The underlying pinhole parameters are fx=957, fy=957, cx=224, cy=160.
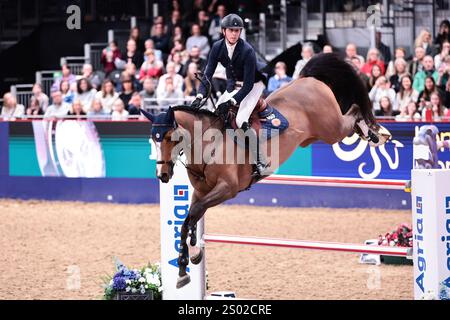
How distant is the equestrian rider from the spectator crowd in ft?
19.6

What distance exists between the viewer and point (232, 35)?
780 centimetres

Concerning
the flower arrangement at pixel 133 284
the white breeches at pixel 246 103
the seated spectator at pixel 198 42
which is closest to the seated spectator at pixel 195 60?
the seated spectator at pixel 198 42

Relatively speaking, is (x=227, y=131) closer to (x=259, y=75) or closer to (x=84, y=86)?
(x=259, y=75)

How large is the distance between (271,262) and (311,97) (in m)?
3.02

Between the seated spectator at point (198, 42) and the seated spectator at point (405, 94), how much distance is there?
449 centimetres

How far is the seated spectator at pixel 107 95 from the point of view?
16484 millimetres

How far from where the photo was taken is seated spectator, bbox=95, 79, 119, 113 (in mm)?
16484

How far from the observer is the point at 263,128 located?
26.9 ft

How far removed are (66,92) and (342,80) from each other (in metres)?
9.77

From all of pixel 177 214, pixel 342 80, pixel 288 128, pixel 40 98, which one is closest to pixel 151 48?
pixel 40 98

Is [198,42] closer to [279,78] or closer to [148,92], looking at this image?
[148,92]

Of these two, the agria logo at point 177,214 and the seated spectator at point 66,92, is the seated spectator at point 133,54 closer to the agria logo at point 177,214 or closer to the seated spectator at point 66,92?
the seated spectator at point 66,92

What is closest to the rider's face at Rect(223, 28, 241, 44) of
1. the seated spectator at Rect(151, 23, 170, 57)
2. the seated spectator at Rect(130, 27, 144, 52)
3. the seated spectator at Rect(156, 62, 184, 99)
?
the seated spectator at Rect(156, 62, 184, 99)

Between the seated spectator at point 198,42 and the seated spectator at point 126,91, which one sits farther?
the seated spectator at point 198,42
